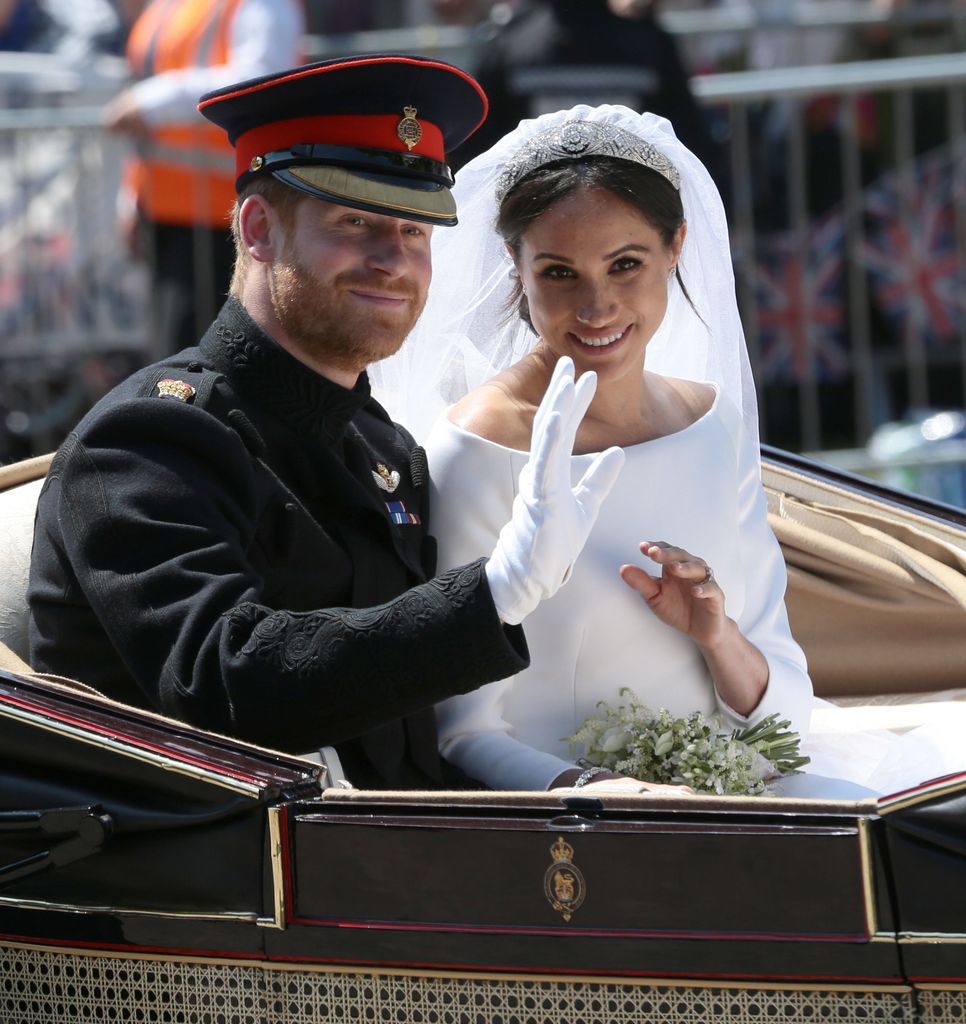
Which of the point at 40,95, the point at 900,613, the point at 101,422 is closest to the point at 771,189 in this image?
the point at 40,95

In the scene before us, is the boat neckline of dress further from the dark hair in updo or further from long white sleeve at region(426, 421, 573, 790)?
the dark hair in updo

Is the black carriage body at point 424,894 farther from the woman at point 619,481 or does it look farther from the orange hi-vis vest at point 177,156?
the orange hi-vis vest at point 177,156

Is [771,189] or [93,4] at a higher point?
[93,4]

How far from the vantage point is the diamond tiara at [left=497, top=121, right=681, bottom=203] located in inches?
101

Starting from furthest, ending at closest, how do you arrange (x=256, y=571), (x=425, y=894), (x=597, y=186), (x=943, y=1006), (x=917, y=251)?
(x=917, y=251), (x=597, y=186), (x=256, y=571), (x=425, y=894), (x=943, y=1006)

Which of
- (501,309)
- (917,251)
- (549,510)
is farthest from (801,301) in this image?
(549,510)

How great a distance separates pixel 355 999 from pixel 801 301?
4.65 meters

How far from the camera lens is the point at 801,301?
20.6 feet

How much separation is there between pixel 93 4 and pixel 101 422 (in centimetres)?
470

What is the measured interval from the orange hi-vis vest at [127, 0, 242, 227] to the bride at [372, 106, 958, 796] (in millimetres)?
3016

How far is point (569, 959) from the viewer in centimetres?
191

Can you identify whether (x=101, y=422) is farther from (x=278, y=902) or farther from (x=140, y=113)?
(x=140, y=113)

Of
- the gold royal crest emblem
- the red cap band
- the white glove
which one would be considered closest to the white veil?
the red cap band

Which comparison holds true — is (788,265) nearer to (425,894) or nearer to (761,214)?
(761,214)
